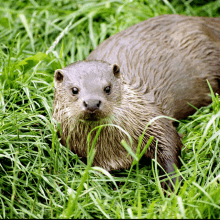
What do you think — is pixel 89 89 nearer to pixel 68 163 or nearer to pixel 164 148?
pixel 68 163

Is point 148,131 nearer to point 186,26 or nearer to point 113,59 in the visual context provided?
point 113,59

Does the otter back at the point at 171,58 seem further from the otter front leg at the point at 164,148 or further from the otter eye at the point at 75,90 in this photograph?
the otter eye at the point at 75,90

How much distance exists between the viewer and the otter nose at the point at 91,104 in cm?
236

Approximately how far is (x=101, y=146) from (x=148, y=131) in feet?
1.15

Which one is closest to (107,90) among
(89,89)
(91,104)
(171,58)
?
(89,89)

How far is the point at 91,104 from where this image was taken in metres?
2.36

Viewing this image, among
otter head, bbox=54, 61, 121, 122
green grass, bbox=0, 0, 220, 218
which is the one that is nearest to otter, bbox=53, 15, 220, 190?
otter head, bbox=54, 61, 121, 122

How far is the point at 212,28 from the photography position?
359 centimetres

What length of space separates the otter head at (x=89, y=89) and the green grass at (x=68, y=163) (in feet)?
→ 0.72

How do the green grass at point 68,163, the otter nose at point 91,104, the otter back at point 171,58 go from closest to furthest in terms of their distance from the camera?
the green grass at point 68,163 → the otter nose at point 91,104 → the otter back at point 171,58

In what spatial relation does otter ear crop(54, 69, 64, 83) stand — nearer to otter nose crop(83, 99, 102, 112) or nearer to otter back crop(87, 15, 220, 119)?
otter nose crop(83, 99, 102, 112)

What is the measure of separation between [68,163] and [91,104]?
0.58 meters

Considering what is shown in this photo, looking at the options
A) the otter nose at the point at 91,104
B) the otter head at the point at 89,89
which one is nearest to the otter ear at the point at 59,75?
the otter head at the point at 89,89

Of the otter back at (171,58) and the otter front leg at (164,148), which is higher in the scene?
the otter back at (171,58)
